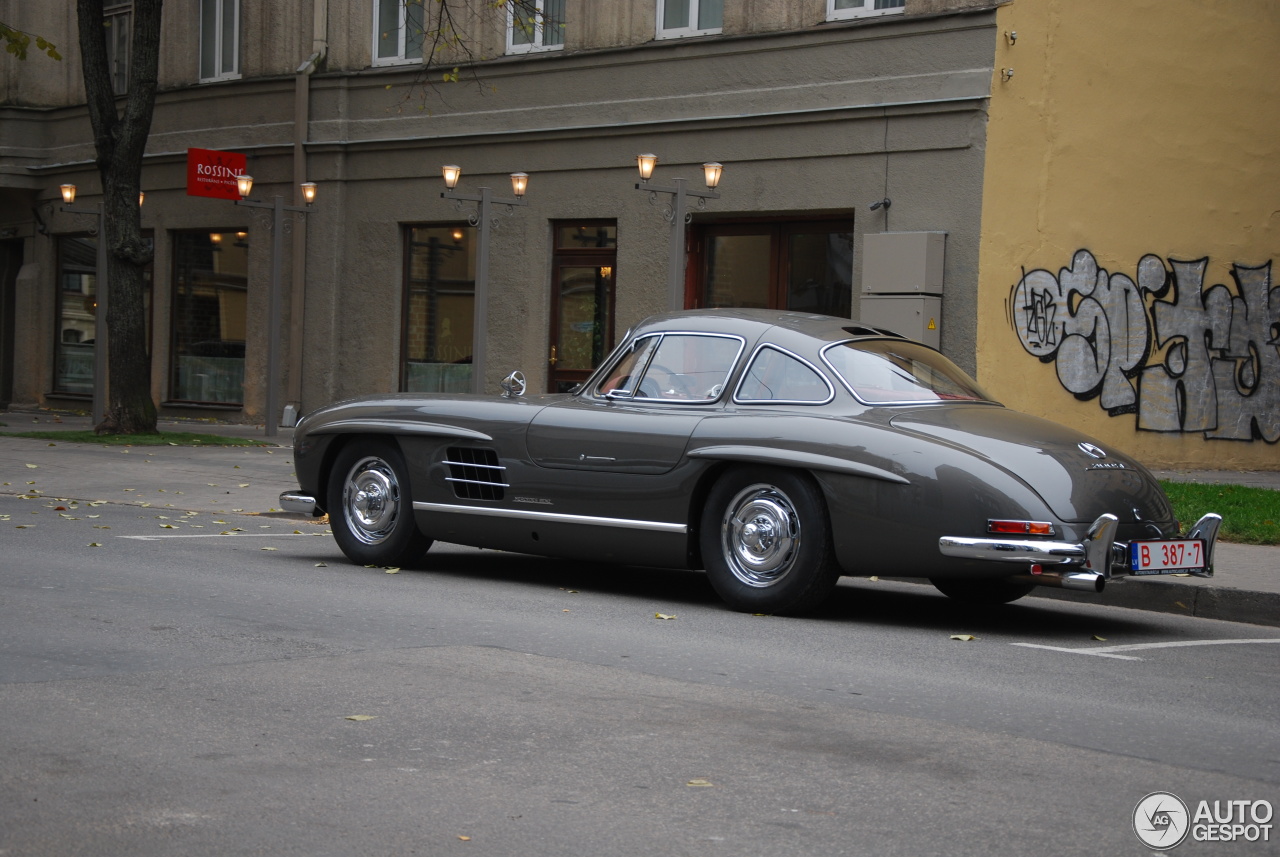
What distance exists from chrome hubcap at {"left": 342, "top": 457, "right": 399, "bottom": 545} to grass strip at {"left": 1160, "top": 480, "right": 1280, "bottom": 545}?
5679mm

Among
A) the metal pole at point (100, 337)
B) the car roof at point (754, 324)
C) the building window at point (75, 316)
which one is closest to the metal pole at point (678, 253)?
the car roof at point (754, 324)

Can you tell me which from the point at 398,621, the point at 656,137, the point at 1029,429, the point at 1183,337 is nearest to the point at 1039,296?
the point at 1183,337

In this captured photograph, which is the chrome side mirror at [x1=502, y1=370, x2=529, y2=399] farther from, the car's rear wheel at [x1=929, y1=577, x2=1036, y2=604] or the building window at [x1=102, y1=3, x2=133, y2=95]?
the building window at [x1=102, y1=3, x2=133, y2=95]

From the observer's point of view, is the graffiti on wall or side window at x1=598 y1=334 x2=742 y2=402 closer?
side window at x1=598 y1=334 x2=742 y2=402

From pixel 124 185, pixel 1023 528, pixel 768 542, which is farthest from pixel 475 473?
pixel 124 185

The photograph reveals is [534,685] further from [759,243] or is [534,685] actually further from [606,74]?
[606,74]

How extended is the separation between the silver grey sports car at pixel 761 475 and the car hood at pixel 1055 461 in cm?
1

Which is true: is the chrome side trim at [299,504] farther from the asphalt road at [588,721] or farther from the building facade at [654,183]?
the building facade at [654,183]

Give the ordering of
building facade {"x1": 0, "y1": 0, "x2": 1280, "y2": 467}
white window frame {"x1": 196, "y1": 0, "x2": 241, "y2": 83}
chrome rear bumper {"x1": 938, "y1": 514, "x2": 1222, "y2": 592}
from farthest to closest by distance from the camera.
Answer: white window frame {"x1": 196, "y1": 0, "x2": 241, "y2": 83} → building facade {"x1": 0, "y1": 0, "x2": 1280, "y2": 467} → chrome rear bumper {"x1": 938, "y1": 514, "x2": 1222, "y2": 592}

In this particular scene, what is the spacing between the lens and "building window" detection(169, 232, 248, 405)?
25.8 meters

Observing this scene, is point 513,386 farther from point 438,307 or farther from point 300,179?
point 300,179

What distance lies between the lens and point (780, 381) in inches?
319

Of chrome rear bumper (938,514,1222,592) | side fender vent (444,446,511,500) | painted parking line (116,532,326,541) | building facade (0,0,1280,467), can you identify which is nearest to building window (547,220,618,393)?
building facade (0,0,1280,467)

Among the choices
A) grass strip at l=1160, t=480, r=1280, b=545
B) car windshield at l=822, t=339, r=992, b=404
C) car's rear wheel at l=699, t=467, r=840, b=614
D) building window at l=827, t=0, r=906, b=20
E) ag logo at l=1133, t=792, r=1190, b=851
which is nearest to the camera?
ag logo at l=1133, t=792, r=1190, b=851
